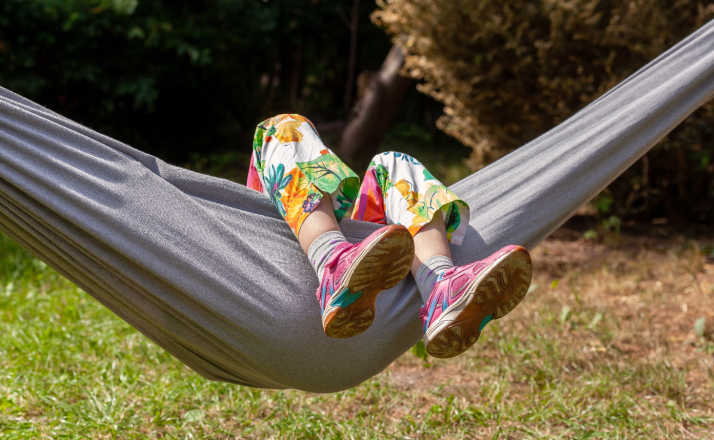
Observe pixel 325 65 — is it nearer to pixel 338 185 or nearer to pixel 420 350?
pixel 420 350

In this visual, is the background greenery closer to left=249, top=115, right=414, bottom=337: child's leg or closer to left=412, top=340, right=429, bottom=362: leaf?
left=412, top=340, right=429, bottom=362: leaf

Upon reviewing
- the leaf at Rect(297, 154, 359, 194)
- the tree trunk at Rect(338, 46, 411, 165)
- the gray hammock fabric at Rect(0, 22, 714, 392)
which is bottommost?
the tree trunk at Rect(338, 46, 411, 165)

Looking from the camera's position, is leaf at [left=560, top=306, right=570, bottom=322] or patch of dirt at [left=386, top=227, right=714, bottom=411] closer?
patch of dirt at [left=386, top=227, right=714, bottom=411]

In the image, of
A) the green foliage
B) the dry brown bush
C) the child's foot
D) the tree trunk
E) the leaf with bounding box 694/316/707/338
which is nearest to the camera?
the child's foot

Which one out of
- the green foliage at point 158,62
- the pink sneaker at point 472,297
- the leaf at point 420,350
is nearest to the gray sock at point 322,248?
the pink sneaker at point 472,297

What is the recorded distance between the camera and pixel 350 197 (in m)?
1.44

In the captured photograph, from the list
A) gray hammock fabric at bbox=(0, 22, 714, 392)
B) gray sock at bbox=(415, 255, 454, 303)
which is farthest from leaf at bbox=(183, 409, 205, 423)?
gray sock at bbox=(415, 255, 454, 303)

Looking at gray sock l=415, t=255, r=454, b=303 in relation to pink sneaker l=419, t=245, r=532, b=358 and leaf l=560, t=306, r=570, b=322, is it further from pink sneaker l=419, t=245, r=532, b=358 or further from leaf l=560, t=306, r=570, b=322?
leaf l=560, t=306, r=570, b=322

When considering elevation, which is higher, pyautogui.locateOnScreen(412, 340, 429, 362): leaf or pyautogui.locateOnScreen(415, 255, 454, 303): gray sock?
pyautogui.locateOnScreen(415, 255, 454, 303): gray sock

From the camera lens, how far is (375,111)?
4.68 metres

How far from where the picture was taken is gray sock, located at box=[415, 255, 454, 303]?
1.28m

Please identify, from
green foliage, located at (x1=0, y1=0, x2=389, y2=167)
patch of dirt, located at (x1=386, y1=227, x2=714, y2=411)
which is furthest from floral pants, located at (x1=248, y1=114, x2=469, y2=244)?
green foliage, located at (x1=0, y1=0, x2=389, y2=167)

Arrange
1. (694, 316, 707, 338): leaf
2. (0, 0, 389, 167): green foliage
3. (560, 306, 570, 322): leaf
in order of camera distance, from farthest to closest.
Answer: (0, 0, 389, 167): green foliage, (560, 306, 570, 322): leaf, (694, 316, 707, 338): leaf

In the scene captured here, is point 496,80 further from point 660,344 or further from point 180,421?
point 180,421
